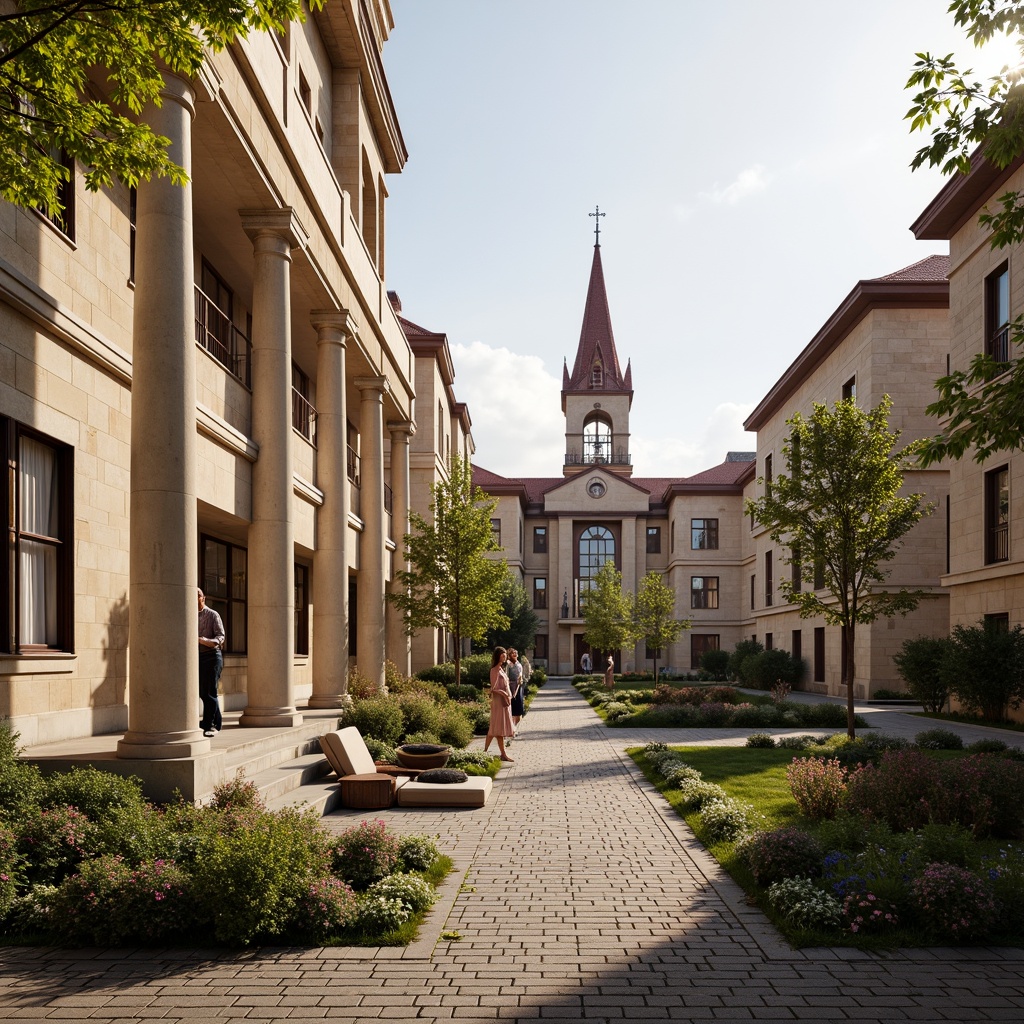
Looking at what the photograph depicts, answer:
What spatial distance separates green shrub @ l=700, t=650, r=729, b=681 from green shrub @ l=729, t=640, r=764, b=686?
2.38 m

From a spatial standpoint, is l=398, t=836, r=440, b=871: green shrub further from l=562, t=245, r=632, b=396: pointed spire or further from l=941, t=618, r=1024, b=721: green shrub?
l=562, t=245, r=632, b=396: pointed spire

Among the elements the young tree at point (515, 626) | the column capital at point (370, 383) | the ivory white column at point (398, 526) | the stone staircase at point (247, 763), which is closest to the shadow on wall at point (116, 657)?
the stone staircase at point (247, 763)

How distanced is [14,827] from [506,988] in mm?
4173

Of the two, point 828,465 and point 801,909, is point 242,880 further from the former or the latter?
point 828,465

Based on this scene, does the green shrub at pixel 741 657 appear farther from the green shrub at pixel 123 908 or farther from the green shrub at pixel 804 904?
the green shrub at pixel 123 908

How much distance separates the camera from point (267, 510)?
14516 mm

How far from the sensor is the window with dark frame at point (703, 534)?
64.7 metres

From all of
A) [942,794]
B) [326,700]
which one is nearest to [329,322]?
[326,700]

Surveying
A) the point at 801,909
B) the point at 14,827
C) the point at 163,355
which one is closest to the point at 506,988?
the point at 801,909

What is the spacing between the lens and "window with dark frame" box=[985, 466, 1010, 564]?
23.6 metres

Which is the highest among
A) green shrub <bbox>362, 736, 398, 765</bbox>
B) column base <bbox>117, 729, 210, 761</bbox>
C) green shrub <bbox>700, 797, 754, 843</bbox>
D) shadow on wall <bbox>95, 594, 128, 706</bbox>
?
shadow on wall <bbox>95, 594, 128, 706</bbox>

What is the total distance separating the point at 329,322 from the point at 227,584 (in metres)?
5.65

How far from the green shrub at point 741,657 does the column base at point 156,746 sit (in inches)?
1437

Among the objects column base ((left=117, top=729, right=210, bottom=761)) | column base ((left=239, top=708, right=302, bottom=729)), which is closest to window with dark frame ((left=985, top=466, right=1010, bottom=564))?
column base ((left=239, top=708, right=302, bottom=729))
